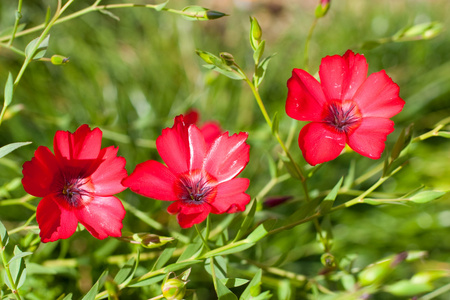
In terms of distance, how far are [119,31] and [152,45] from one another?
292mm

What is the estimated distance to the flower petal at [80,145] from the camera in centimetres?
49

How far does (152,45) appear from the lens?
5.20 feet

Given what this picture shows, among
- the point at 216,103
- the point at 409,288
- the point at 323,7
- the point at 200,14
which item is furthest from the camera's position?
the point at 216,103

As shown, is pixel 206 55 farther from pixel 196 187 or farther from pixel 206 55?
pixel 196 187

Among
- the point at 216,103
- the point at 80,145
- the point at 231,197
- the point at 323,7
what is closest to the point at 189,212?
the point at 231,197

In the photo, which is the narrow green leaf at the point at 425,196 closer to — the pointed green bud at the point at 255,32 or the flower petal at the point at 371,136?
the flower petal at the point at 371,136

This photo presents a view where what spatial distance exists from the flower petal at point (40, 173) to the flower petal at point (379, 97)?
1.24ft

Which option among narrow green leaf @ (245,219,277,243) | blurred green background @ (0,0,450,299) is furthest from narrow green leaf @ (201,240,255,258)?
blurred green background @ (0,0,450,299)

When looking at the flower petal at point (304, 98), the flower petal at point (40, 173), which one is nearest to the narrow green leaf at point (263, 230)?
the flower petal at point (304, 98)

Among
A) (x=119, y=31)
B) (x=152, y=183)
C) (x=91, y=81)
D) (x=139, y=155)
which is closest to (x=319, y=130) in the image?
(x=152, y=183)

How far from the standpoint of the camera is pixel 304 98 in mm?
526

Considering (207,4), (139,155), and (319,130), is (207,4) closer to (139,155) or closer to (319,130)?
(139,155)

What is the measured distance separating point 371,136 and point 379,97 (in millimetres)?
69

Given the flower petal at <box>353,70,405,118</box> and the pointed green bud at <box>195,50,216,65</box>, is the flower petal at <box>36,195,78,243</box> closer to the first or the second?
the pointed green bud at <box>195,50,216,65</box>
